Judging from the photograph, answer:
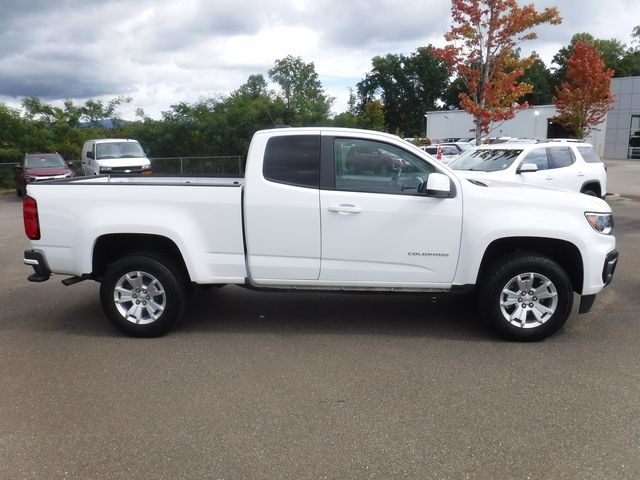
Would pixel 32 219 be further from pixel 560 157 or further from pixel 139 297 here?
pixel 560 157

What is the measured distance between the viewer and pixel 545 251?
5.30m

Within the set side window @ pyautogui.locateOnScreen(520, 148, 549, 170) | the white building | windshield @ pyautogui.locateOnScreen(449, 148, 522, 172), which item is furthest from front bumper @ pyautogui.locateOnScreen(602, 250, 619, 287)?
the white building

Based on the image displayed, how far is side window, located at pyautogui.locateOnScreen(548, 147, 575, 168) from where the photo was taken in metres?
11.4

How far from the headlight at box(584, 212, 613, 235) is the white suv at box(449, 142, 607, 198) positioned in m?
5.47

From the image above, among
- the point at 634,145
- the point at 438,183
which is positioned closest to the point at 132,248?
the point at 438,183

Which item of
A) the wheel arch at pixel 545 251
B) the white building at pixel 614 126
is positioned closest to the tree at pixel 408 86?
the white building at pixel 614 126

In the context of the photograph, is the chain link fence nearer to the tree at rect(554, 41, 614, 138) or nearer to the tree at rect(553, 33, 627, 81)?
the tree at rect(554, 41, 614, 138)

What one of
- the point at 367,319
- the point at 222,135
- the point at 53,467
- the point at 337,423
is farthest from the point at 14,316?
the point at 222,135

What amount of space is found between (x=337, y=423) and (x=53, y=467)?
5.53 ft

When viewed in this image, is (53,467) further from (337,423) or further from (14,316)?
(14,316)

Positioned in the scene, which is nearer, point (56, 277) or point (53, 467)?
point (53, 467)

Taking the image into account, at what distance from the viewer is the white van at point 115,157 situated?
19109 millimetres

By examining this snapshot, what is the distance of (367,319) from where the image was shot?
580 cm

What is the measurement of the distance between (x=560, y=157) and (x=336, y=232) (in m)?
8.25
